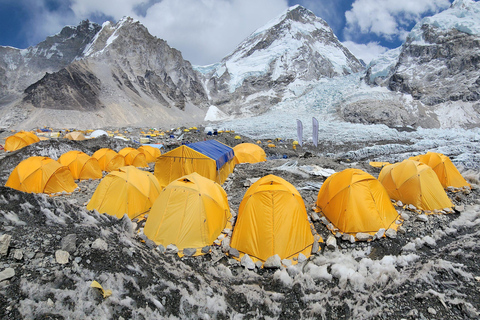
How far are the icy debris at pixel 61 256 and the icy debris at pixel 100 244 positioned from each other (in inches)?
17.1

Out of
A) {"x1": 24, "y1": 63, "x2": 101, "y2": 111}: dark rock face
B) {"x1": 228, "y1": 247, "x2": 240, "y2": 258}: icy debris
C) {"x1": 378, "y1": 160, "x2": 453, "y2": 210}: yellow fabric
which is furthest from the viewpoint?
{"x1": 24, "y1": 63, "x2": 101, "y2": 111}: dark rock face

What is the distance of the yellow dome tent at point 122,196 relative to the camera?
26.1 feet

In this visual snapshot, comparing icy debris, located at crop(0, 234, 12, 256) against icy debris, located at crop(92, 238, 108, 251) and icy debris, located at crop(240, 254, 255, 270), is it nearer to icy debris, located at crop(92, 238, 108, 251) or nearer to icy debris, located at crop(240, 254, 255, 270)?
icy debris, located at crop(92, 238, 108, 251)

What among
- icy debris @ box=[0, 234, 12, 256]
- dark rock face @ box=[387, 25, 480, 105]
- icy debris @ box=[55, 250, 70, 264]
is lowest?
icy debris @ box=[55, 250, 70, 264]

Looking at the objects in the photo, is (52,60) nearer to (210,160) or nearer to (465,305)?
(210,160)

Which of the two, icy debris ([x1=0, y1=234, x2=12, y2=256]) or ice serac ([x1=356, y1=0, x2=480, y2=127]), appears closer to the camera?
icy debris ([x1=0, y1=234, x2=12, y2=256])

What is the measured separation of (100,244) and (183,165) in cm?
768

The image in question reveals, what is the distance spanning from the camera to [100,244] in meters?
4.25

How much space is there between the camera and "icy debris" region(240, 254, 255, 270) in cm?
564

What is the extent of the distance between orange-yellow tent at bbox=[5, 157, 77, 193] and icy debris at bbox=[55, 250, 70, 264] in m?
8.78

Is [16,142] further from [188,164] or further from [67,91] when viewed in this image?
[67,91]

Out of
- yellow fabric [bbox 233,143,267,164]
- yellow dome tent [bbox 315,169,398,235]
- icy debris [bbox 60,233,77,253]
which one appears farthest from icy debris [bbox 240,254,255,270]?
yellow fabric [bbox 233,143,267,164]

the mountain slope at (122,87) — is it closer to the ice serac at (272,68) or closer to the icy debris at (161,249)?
the ice serac at (272,68)

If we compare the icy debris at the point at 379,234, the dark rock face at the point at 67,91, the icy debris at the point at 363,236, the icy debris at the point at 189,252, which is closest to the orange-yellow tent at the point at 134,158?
the icy debris at the point at 189,252
